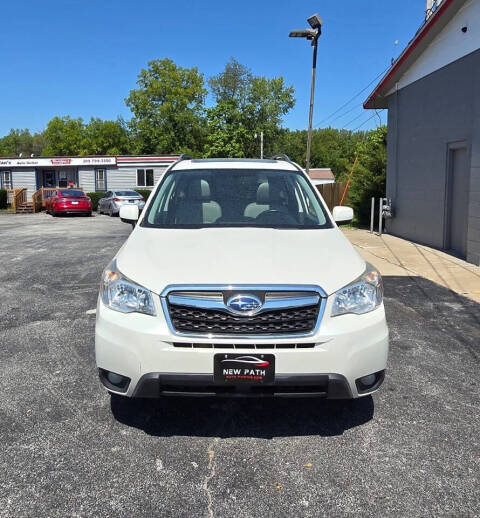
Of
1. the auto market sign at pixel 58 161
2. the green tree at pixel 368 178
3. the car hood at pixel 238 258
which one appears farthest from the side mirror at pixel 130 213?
the auto market sign at pixel 58 161

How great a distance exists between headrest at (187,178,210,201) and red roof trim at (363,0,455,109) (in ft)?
27.6

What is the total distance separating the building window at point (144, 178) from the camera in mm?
35156

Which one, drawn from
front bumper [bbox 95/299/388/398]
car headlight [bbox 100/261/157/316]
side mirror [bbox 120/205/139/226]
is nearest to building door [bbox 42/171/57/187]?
side mirror [bbox 120/205/139/226]

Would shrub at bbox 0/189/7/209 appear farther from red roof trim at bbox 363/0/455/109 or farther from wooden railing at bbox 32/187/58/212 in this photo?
red roof trim at bbox 363/0/455/109

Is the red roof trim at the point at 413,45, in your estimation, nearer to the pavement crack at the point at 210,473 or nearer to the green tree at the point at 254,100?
the pavement crack at the point at 210,473

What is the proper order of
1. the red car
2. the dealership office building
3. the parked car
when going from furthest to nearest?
the dealership office building, the parked car, the red car

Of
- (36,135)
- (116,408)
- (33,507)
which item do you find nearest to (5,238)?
(116,408)

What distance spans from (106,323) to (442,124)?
34.7 ft

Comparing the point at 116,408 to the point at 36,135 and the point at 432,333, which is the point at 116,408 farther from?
the point at 36,135

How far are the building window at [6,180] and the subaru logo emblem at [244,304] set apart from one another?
3757cm

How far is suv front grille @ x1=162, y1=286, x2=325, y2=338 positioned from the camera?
2.89 meters

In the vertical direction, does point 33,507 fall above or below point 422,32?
below

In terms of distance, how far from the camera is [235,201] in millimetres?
4445

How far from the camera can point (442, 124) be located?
38.0 ft
